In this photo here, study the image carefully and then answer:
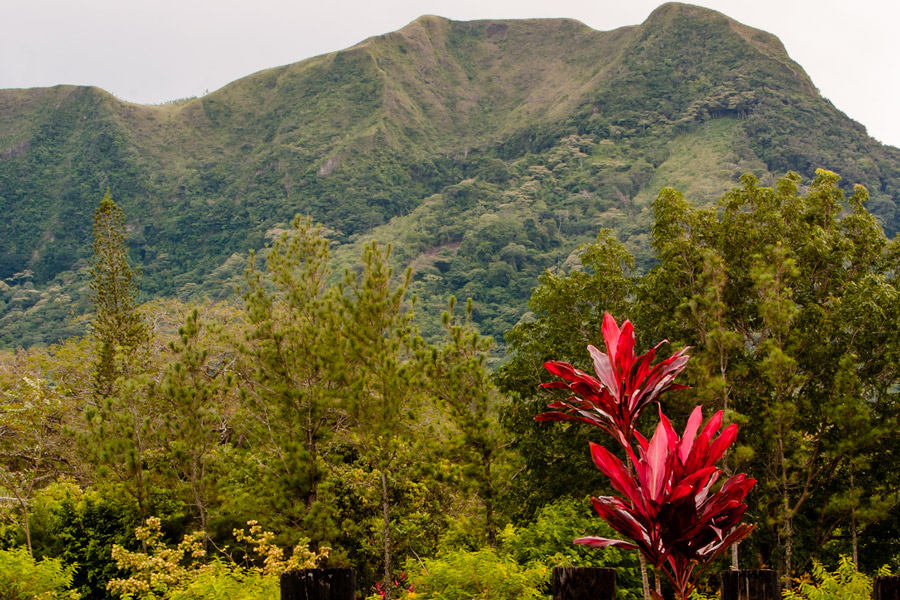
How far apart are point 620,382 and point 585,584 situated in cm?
48

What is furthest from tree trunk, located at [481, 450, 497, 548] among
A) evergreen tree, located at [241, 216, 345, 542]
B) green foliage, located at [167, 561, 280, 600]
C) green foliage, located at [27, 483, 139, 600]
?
green foliage, located at [167, 561, 280, 600]

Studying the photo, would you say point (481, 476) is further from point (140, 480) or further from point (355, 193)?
point (355, 193)

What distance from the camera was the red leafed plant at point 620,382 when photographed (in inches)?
67.7

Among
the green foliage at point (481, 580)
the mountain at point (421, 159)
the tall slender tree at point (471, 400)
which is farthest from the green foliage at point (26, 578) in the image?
the mountain at point (421, 159)

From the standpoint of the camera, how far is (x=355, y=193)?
92.3m

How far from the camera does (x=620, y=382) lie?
1.72 m

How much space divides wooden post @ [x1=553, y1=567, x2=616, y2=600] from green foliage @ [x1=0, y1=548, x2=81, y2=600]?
7.78 metres

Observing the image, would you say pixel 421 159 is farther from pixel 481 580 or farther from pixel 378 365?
pixel 481 580

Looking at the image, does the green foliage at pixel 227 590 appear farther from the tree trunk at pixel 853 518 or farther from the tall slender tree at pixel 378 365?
the tree trunk at pixel 853 518

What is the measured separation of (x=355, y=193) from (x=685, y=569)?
9272 cm

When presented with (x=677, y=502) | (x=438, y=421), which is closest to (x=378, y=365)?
(x=438, y=421)

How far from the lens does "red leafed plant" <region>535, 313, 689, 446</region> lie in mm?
1721

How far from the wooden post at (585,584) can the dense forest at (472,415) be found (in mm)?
8483

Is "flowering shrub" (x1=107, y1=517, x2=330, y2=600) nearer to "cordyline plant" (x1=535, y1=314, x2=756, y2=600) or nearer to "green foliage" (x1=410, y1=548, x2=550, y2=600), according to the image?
"green foliage" (x1=410, y1=548, x2=550, y2=600)
